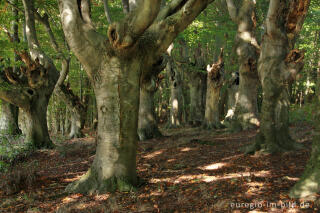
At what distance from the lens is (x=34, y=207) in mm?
4355

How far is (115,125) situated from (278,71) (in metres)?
4.86

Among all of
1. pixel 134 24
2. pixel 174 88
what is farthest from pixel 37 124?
pixel 174 88

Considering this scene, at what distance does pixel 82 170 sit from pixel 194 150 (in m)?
3.82

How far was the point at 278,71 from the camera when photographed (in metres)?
6.75

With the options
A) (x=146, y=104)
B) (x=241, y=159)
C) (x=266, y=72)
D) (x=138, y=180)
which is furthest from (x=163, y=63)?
(x=138, y=180)

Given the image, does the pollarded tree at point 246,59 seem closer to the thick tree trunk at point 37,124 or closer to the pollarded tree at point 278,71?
the pollarded tree at point 278,71

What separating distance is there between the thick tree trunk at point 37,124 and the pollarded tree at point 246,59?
9459 mm

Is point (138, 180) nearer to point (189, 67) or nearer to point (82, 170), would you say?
point (82, 170)

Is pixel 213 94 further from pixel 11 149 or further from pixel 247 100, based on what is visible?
pixel 11 149

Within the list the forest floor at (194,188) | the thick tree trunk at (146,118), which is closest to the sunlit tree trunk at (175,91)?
the thick tree trunk at (146,118)

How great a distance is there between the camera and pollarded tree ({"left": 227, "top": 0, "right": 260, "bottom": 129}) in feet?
35.9

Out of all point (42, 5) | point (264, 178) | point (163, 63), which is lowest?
point (264, 178)

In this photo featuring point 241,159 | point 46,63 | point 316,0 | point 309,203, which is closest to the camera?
point 309,203

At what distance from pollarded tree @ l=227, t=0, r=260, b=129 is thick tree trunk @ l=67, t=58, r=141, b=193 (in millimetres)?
8046
